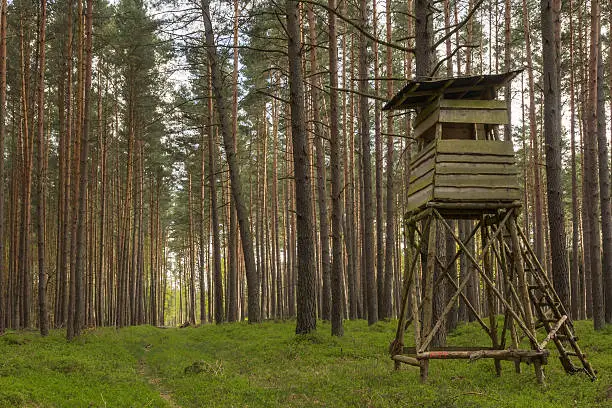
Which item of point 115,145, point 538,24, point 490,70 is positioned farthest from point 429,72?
point 115,145

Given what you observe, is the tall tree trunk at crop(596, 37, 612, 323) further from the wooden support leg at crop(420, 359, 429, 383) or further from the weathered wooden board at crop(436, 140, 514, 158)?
the wooden support leg at crop(420, 359, 429, 383)

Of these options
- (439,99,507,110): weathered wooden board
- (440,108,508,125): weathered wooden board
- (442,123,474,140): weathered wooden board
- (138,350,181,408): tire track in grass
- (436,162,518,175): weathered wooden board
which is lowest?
(138,350,181,408): tire track in grass

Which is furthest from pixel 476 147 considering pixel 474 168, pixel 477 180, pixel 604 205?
pixel 604 205

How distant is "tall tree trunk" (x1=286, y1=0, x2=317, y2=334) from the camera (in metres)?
14.3

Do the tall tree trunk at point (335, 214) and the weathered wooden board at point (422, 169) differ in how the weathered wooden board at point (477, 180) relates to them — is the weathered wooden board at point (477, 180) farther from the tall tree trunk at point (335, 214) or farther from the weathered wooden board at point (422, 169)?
the tall tree trunk at point (335, 214)

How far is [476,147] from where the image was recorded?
9328 millimetres

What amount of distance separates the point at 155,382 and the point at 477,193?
7.76 meters

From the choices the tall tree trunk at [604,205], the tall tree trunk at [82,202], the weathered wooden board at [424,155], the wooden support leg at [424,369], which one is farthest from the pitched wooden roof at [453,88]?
the tall tree trunk at [82,202]

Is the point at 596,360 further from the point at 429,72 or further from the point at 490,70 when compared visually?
the point at 490,70

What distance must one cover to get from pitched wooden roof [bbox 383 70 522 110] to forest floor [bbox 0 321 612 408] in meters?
5.15

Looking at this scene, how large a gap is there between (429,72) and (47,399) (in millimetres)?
9307

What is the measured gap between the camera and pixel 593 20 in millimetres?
A: 16047

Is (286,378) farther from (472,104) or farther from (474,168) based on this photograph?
(472,104)

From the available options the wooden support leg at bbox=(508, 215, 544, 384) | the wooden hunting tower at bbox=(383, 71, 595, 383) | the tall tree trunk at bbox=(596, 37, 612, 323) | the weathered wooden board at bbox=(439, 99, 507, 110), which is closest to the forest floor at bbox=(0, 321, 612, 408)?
the wooden hunting tower at bbox=(383, 71, 595, 383)
